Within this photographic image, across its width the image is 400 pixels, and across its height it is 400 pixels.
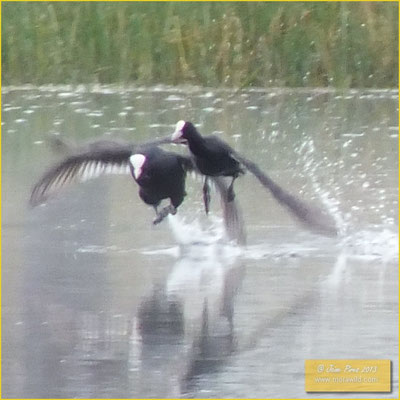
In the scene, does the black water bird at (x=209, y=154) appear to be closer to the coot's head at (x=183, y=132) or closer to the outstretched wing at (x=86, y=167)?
the coot's head at (x=183, y=132)

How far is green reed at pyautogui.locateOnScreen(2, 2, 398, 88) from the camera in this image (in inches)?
145

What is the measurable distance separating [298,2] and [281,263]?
86cm

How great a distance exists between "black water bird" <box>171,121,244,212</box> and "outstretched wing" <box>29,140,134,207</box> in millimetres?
176

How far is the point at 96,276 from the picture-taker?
3.41 meters

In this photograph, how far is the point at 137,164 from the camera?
338cm

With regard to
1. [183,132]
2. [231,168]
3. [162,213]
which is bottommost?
[162,213]

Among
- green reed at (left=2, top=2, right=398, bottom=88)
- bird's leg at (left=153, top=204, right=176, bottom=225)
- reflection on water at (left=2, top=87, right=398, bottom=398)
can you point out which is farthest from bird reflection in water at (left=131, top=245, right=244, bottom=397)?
green reed at (left=2, top=2, right=398, bottom=88)

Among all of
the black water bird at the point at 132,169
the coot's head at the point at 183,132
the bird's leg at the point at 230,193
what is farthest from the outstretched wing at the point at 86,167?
the bird's leg at the point at 230,193

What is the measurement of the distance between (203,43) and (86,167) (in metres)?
0.62

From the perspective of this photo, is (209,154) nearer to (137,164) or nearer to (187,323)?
(137,164)

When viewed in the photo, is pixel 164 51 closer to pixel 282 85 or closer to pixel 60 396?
pixel 282 85

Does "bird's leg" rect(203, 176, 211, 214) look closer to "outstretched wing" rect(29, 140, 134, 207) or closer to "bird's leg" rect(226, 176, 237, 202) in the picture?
"bird's leg" rect(226, 176, 237, 202)

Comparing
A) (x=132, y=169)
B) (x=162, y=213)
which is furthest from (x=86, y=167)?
(x=162, y=213)

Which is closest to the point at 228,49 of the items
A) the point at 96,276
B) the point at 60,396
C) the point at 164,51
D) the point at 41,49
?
the point at 164,51
